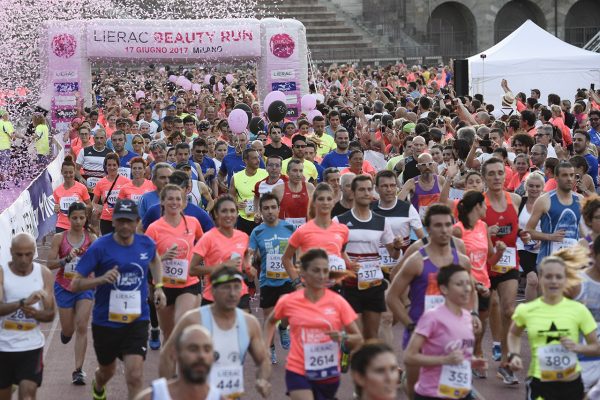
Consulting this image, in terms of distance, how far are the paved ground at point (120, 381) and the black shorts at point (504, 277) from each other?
0.75 meters

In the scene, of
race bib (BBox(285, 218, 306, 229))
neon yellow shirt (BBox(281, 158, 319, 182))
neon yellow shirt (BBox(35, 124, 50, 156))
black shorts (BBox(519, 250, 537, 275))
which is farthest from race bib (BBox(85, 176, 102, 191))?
neon yellow shirt (BBox(35, 124, 50, 156))

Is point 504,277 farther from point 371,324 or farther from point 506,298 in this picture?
point 371,324

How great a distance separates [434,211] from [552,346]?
51.7 inches

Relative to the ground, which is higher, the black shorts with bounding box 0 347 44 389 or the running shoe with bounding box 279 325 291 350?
the black shorts with bounding box 0 347 44 389

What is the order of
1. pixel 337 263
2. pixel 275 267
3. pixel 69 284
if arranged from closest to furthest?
pixel 337 263 < pixel 69 284 < pixel 275 267

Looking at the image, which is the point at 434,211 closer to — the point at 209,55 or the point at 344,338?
the point at 344,338

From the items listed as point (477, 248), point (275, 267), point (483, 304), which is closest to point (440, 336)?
point (477, 248)

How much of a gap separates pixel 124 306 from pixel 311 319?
1878 mm

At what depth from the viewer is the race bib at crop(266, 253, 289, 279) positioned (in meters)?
10.8

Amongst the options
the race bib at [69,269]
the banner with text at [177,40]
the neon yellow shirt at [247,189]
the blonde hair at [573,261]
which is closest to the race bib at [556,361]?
the blonde hair at [573,261]

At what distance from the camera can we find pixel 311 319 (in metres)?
7.75

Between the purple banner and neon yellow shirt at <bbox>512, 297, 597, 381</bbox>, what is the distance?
10123 millimetres

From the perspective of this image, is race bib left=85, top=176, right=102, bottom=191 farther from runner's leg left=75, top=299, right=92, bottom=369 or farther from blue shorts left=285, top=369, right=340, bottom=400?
blue shorts left=285, top=369, right=340, bottom=400

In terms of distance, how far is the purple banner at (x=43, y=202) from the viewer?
1689 centimetres
